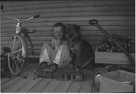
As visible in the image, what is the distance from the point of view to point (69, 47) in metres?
4.51

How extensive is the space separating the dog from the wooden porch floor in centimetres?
69

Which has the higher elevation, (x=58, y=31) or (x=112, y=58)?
(x=58, y=31)

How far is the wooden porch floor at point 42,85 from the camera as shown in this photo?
3.21 meters

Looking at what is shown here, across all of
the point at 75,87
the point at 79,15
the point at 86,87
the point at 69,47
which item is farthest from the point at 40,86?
the point at 79,15

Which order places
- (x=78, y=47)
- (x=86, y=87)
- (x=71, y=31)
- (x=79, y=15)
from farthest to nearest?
(x=79, y=15), (x=71, y=31), (x=78, y=47), (x=86, y=87)

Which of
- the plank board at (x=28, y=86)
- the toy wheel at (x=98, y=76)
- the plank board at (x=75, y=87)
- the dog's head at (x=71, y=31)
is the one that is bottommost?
the plank board at (x=75, y=87)

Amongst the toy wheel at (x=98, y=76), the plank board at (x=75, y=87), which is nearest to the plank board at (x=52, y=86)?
the plank board at (x=75, y=87)

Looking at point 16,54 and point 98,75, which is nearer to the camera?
point 98,75

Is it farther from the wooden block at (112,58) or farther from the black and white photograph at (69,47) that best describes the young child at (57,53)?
the wooden block at (112,58)

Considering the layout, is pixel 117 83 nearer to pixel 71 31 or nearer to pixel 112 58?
pixel 112 58

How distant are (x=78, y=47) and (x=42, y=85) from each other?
1.35 meters

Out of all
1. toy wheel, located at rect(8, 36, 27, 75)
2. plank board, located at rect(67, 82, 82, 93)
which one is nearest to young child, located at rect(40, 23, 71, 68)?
toy wheel, located at rect(8, 36, 27, 75)

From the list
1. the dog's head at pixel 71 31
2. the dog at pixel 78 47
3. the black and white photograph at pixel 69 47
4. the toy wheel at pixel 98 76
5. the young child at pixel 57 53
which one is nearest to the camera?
the toy wheel at pixel 98 76

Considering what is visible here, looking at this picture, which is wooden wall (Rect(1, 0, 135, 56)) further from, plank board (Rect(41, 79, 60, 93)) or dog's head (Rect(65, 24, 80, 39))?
plank board (Rect(41, 79, 60, 93))
